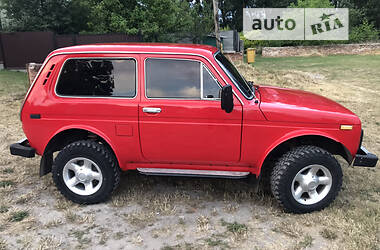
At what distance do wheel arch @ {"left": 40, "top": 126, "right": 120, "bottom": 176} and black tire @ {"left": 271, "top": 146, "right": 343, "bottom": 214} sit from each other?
1.93 meters

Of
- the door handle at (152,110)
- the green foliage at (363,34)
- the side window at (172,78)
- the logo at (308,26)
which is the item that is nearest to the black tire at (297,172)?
the side window at (172,78)

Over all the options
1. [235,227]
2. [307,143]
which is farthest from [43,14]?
[235,227]

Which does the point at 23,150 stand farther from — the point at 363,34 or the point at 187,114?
the point at 363,34

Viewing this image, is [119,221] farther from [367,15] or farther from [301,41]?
[367,15]

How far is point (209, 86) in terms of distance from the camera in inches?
145

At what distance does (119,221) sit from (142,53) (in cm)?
192

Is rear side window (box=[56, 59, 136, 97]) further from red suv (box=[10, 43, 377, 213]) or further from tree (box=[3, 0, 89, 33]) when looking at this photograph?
tree (box=[3, 0, 89, 33])

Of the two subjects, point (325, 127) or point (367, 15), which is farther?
Answer: point (367, 15)

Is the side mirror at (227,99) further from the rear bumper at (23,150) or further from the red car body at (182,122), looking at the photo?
the rear bumper at (23,150)

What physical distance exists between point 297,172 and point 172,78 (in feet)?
5.78

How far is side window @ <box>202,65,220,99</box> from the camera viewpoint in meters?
3.67

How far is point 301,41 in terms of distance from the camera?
26.7m

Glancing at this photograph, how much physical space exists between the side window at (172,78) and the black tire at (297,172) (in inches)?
49.2

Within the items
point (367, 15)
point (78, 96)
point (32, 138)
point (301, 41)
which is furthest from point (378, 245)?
point (367, 15)
